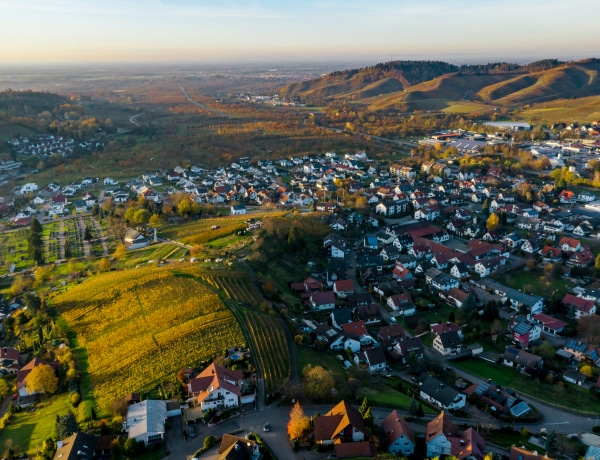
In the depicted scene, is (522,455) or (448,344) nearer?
(522,455)

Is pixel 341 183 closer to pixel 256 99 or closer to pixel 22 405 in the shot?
pixel 22 405

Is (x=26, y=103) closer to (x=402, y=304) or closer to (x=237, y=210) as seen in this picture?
(x=237, y=210)

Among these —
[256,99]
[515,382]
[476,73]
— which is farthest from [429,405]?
[476,73]

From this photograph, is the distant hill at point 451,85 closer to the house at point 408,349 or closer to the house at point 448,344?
the house at point 448,344

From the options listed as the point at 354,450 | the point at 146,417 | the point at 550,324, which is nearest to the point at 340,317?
the point at 354,450

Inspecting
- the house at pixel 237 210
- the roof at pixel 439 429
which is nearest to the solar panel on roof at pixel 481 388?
the roof at pixel 439 429

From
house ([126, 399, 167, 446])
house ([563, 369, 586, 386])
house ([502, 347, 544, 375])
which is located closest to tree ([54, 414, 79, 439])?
house ([126, 399, 167, 446])
